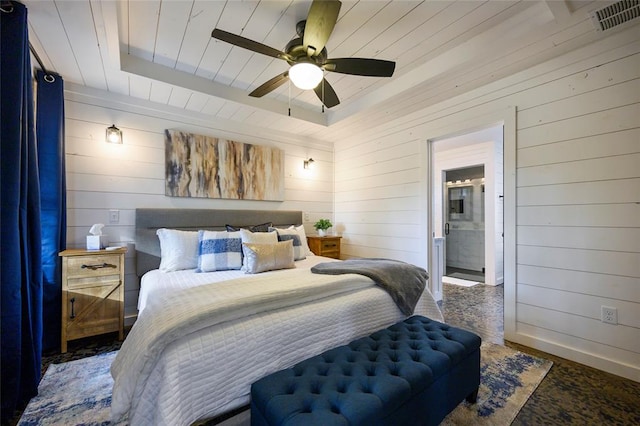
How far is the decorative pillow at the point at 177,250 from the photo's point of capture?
2521 mm

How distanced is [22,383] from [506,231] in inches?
152

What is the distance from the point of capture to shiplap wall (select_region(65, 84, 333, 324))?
2613 mm

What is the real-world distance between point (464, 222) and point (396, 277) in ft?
15.2

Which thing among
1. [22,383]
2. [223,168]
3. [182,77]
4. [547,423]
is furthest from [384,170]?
[22,383]

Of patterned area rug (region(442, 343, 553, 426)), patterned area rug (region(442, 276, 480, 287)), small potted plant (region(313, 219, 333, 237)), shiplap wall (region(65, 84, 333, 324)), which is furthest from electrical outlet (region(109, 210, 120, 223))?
patterned area rug (region(442, 276, 480, 287))

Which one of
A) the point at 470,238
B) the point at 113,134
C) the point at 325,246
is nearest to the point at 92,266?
the point at 113,134

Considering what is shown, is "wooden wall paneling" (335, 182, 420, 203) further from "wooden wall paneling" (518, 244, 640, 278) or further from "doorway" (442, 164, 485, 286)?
"doorway" (442, 164, 485, 286)

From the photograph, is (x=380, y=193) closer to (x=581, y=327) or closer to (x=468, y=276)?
(x=581, y=327)

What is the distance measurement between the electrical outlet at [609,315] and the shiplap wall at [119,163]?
3.76 m

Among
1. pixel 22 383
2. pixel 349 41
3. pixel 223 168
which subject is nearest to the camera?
pixel 22 383

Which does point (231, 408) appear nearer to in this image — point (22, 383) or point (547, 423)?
point (22, 383)

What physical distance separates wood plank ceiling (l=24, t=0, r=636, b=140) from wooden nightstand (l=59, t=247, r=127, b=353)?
1.63 m

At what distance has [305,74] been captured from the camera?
1817 mm

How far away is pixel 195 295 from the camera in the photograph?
1531 mm
